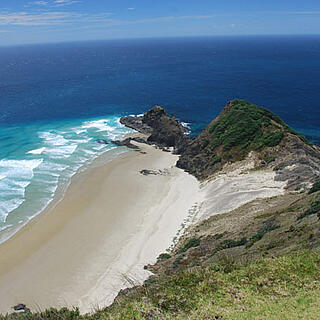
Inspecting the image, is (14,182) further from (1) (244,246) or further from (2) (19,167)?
(1) (244,246)

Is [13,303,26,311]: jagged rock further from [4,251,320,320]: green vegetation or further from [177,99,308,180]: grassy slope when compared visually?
[177,99,308,180]: grassy slope

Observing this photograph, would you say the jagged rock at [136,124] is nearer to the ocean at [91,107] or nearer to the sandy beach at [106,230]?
the ocean at [91,107]

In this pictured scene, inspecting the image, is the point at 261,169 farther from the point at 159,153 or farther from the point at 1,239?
the point at 1,239

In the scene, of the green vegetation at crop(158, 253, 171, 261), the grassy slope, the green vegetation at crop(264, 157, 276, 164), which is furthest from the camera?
the grassy slope

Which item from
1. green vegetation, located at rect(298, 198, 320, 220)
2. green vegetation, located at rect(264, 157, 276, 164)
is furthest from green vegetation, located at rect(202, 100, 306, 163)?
green vegetation, located at rect(298, 198, 320, 220)

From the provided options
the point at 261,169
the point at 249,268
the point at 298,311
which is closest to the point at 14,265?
the point at 249,268

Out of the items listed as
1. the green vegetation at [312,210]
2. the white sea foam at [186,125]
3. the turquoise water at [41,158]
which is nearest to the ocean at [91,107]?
the turquoise water at [41,158]
